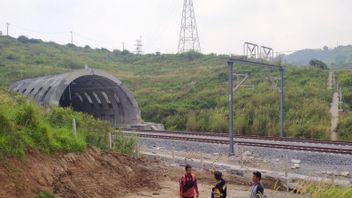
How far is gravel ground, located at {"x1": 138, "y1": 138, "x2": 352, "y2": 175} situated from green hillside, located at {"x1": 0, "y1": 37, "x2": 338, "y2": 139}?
6384 millimetres

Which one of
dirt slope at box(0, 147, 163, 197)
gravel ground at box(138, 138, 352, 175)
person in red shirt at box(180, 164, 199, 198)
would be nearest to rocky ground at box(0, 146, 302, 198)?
dirt slope at box(0, 147, 163, 197)

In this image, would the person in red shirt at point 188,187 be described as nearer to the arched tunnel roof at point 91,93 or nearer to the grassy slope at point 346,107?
the grassy slope at point 346,107

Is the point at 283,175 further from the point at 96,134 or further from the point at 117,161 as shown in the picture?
the point at 96,134

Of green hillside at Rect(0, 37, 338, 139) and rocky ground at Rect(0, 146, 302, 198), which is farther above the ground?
green hillside at Rect(0, 37, 338, 139)

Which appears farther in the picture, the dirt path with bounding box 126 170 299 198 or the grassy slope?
the grassy slope

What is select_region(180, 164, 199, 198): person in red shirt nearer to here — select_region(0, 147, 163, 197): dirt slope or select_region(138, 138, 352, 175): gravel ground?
select_region(0, 147, 163, 197): dirt slope

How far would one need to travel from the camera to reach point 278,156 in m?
20.2

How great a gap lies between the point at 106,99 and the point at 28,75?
2321cm

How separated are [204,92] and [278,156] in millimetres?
27250

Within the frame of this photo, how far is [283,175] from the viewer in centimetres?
1633

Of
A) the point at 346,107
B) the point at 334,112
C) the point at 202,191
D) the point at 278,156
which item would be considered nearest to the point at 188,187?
the point at 202,191

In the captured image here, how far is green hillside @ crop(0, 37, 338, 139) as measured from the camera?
33.4 meters

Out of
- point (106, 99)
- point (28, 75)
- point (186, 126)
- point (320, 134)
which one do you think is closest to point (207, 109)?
point (186, 126)

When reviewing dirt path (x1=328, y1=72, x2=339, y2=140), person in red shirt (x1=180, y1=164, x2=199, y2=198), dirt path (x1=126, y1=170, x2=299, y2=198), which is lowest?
dirt path (x1=126, y1=170, x2=299, y2=198)
